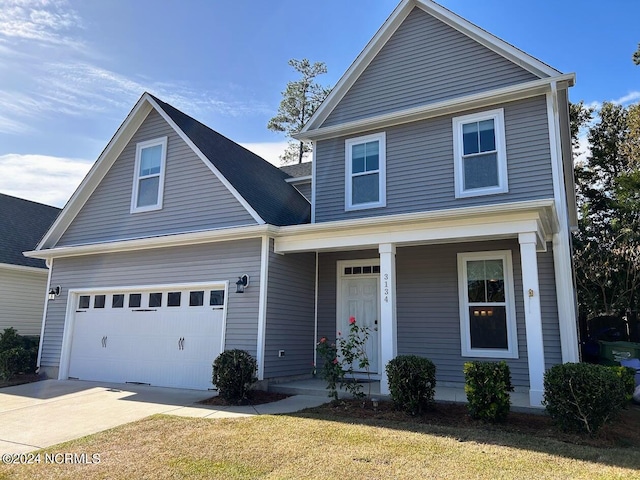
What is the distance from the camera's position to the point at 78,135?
12.8 m

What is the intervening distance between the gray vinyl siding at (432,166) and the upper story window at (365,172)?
13 cm

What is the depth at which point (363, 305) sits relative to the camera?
399 inches

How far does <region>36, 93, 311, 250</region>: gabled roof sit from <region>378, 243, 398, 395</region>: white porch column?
2.76 m

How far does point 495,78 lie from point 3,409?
35.8ft

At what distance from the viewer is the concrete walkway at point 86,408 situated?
5.88 m

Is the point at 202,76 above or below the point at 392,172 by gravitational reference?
above

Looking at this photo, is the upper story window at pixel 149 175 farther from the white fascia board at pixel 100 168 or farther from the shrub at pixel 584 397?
the shrub at pixel 584 397

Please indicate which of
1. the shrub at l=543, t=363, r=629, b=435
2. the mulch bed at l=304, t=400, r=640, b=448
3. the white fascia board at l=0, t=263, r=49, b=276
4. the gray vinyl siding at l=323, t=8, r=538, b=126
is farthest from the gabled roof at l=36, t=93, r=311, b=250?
the shrub at l=543, t=363, r=629, b=435

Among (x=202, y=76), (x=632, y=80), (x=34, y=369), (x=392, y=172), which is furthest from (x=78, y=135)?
(x=632, y=80)

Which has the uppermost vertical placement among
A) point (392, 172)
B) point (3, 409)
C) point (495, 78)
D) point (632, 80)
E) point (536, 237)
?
point (632, 80)

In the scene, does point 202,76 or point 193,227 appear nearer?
point 193,227

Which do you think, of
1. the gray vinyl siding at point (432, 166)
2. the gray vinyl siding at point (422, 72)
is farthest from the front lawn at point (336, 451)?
the gray vinyl siding at point (422, 72)

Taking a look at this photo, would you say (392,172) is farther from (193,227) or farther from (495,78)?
(193,227)

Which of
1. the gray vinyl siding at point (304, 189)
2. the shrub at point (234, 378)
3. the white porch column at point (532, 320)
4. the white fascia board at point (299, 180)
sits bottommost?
the shrub at point (234, 378)
